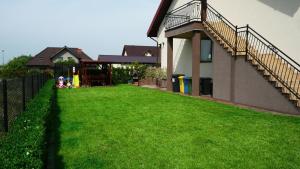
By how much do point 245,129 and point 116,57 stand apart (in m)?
49.0

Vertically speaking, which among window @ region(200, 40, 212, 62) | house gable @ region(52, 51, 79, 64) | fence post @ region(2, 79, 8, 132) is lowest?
fence post @ region(2, 79, 8, 132)

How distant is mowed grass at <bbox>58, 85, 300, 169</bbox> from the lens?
515 centimetres

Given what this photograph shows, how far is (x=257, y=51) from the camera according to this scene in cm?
1207

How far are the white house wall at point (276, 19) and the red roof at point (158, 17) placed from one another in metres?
8.06

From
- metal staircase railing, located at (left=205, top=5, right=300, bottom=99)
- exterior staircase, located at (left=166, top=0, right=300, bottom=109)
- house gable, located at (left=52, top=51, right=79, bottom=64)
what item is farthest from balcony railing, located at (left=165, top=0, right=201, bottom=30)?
house gable, located at (left=52, top=51, right=79, bottom=64)

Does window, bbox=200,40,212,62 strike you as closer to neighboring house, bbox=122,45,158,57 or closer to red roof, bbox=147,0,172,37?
red roof, bbox=147,0,172,37

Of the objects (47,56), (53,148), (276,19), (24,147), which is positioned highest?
(47,56)

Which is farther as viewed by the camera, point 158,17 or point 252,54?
point 158,17

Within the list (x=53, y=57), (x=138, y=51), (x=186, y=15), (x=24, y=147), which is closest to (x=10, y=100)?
(x=24, y=147)

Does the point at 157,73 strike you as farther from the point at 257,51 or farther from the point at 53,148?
the point at 53,148

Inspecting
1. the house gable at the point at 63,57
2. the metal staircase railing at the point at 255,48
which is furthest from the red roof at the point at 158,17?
the house gable at the point at 63,57

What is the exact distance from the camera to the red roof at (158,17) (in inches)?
874

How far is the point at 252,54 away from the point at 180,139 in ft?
20.7

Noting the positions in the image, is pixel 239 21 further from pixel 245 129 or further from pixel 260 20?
pixel 245 129
